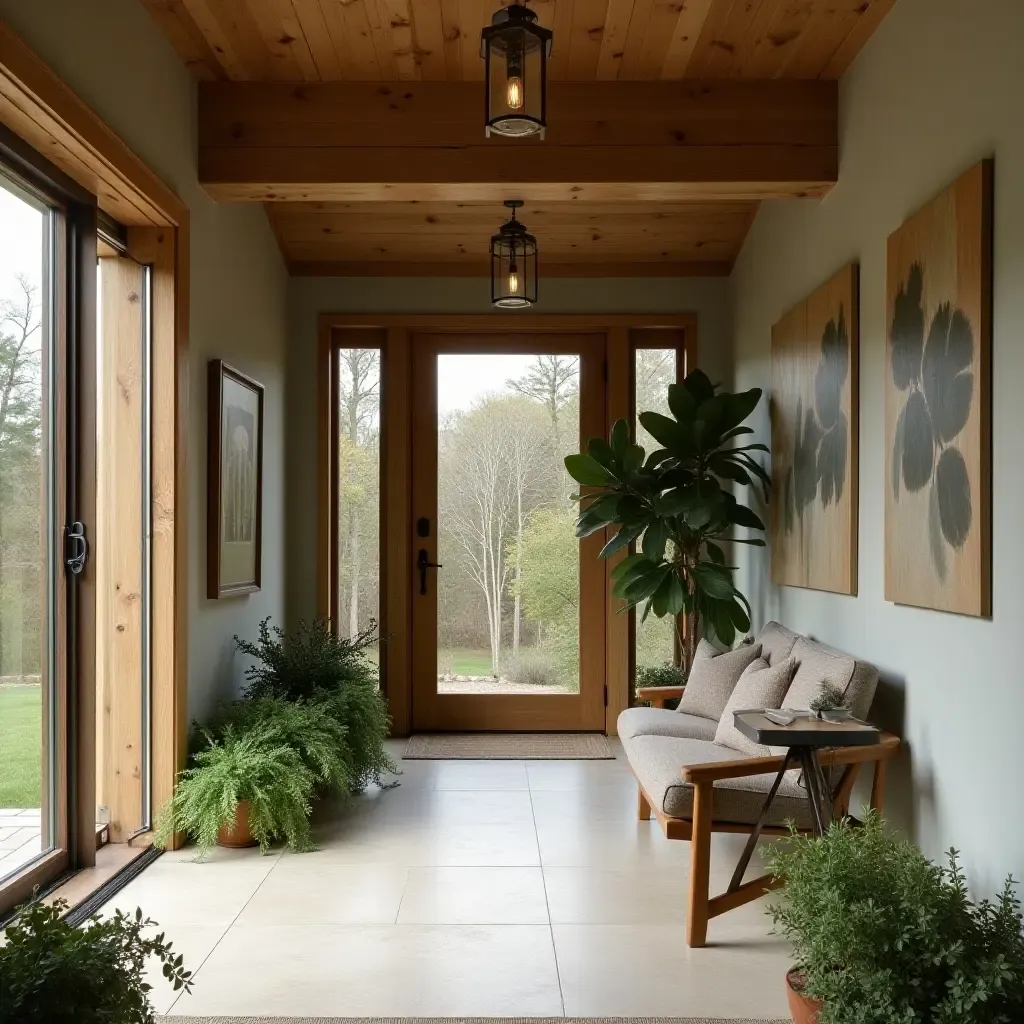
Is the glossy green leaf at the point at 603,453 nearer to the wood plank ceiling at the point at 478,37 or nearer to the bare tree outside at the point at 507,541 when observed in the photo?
the wood plank ceiling at the point at 478,37

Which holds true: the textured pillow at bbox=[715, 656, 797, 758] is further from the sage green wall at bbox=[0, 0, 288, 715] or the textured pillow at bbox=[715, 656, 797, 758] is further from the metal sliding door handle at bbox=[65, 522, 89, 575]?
the metal sliding door handle at bbox=[65, 522, 89, 575]

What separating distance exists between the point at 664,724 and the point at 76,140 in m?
2.81

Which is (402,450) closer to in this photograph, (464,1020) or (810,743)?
(810,743)

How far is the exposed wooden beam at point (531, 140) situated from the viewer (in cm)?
438

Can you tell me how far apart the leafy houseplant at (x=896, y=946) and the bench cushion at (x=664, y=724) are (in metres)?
1.74

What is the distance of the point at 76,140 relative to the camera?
3.21m

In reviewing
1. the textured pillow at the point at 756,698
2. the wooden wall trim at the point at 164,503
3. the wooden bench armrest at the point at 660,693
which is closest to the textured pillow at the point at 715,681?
the wooden bench armrest at the point at 660,693

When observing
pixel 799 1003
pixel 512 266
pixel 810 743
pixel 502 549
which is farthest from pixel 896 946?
pixel 502 549

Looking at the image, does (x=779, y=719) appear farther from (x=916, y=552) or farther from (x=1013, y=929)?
(x=1013, y=929)

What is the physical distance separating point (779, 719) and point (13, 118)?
8.67 feet

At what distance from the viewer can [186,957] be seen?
3.04 m

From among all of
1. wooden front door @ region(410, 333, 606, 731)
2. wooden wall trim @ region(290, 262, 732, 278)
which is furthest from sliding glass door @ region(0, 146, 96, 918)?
wooden front door @ region(410, 333, 606, 731)

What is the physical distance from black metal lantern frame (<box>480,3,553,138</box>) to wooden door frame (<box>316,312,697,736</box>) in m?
3.29

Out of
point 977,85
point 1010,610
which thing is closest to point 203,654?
point 1010,610
